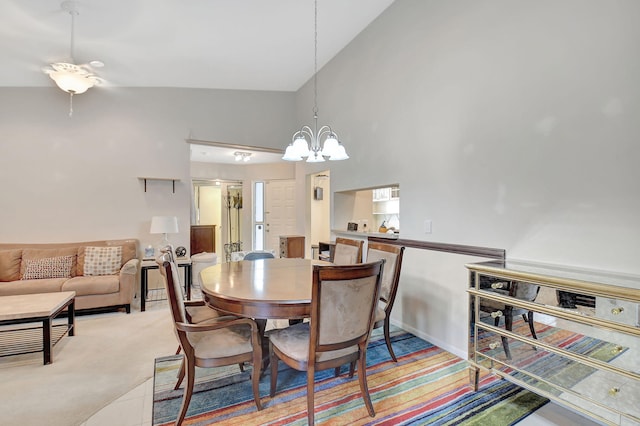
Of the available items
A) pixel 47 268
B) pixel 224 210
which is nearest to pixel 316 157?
pixel 47 268

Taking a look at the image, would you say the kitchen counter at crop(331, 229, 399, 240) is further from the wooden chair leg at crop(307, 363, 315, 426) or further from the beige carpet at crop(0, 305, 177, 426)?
the beige carpet at crop(0, 305, 177, 426)

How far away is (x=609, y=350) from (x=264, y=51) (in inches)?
170

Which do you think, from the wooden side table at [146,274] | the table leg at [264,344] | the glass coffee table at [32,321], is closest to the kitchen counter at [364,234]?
the table leg at [264,344]

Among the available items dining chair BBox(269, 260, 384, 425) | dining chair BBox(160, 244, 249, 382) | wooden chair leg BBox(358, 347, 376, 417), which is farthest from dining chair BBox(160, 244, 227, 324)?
wooden chair leg BBox(358, 347, 376, 417)

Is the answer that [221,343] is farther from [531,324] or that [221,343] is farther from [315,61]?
[315,61]

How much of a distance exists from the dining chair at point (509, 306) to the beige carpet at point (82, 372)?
253 centimetres

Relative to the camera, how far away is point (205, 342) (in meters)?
1.95

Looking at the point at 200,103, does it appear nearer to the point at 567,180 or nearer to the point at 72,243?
the point at 72,243

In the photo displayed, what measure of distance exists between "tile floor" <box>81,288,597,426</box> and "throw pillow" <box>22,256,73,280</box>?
255 centimetres

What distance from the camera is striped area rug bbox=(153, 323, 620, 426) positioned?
1896mm

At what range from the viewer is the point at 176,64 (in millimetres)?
4074

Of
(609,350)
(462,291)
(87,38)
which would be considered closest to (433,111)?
(462,291)

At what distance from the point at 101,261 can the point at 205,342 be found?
9.49ft

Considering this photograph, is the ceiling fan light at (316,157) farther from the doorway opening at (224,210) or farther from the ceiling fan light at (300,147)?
the doorway opening at (224,210)
